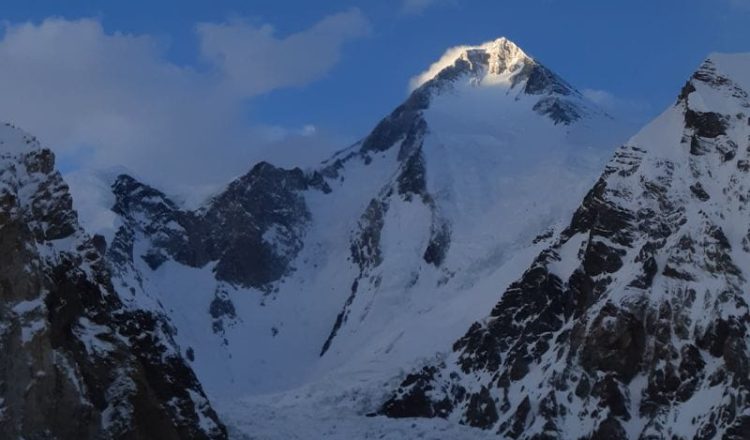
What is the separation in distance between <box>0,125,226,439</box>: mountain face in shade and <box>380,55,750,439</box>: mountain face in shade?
40.2 metres

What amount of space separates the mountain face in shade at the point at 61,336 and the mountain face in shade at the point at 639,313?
40210 mm

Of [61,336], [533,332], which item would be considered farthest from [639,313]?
[61,336]

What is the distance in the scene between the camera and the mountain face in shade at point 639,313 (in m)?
123

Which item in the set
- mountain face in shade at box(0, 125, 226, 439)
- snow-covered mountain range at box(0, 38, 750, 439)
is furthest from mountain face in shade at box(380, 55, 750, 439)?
mountain face in shade at box(0, 125, 226, 439)

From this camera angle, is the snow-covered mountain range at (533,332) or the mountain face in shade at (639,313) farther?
the mountain face in shade at (639,313)

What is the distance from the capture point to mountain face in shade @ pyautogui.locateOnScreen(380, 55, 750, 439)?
405ft

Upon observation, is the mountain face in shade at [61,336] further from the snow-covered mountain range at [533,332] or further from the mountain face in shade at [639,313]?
the mountain face in shade at [639,313]

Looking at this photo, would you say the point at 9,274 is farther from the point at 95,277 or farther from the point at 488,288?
the point at 488,288

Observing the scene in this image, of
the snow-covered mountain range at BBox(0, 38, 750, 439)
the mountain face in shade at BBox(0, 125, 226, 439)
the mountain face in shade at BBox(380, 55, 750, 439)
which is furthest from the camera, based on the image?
the mountain face in shade at BBox(380, 55, 750, 439)

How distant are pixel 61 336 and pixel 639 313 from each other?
60.0 m

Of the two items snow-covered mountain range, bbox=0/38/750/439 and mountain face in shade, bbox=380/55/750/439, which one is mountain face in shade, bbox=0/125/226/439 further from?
mountain face in shade, bbox=380/55/750/439

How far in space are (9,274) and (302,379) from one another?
365ft

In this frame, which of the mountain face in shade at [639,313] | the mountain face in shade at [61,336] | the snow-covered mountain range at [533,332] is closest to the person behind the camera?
the mountain face in shade at [61,336]

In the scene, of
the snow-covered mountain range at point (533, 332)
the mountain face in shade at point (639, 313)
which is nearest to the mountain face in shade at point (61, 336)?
the snow-covered mountain range at point (533, 332)
